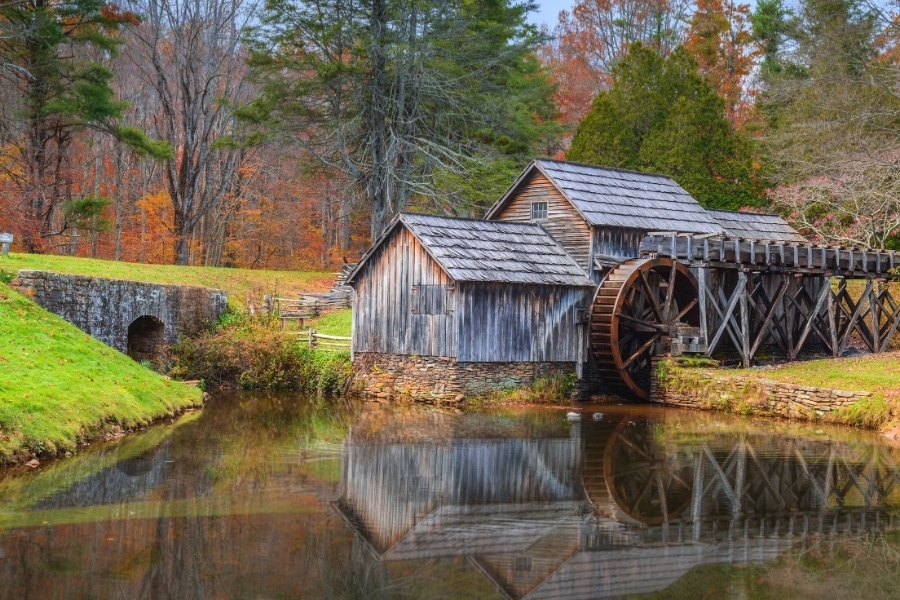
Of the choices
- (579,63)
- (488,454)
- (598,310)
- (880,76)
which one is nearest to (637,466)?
(488,454)

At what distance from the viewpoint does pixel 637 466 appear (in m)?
15.0

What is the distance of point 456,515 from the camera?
39.0 feet

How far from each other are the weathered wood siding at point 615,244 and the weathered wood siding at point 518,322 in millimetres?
1111

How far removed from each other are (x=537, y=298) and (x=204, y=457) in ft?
37.0

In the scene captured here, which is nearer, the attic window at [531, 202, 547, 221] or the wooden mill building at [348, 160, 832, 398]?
the wooden mill building at [348, 160, 832, 398]

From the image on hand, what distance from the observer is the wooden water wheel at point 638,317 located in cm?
2417

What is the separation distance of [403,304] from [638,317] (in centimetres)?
632

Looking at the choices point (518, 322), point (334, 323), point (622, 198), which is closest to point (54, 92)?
point (334, 323)

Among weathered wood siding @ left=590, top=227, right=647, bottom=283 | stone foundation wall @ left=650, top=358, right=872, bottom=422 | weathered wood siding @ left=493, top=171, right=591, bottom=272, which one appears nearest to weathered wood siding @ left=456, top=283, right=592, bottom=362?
weathered wood siding @ left=590, top=227, right=647, bottom=283

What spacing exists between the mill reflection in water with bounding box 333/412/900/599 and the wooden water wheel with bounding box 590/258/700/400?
5603 mm

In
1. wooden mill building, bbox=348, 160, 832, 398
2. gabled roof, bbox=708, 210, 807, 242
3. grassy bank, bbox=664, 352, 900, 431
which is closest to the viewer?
grassy bank, bbox=664, 352, 900, 431

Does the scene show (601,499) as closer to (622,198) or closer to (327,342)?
(327,342)

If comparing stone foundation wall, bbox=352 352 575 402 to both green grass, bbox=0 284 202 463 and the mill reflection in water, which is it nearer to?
green grass, bbox=0 284 202 463

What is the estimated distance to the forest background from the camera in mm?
30806
